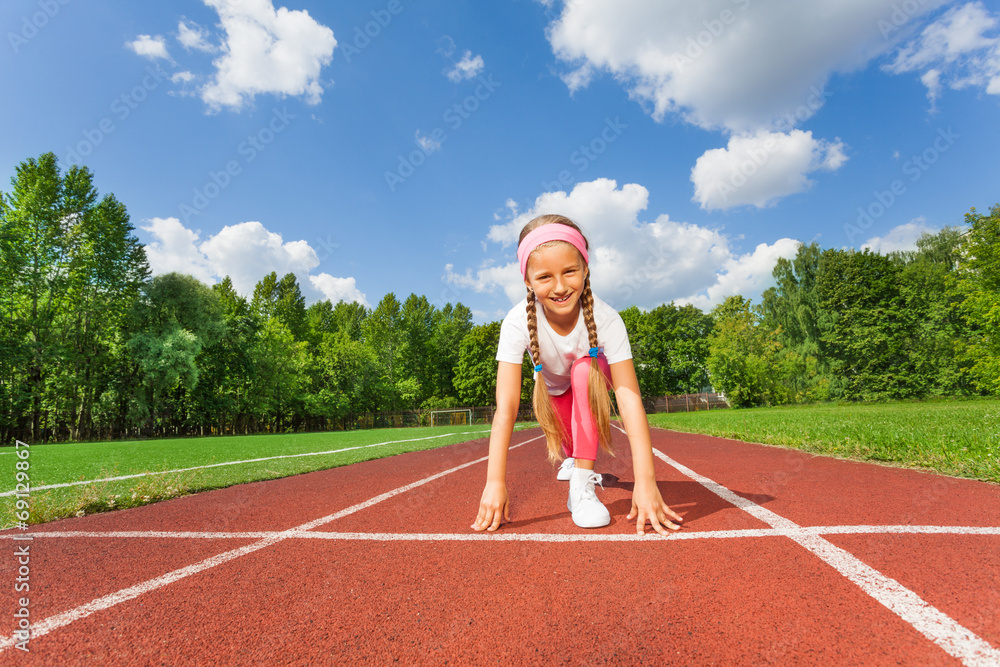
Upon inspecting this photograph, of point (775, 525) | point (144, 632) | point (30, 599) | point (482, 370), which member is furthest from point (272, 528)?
point (482, 370)

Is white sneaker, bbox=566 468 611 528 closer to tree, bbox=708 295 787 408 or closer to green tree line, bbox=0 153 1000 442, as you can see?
green tree line, bbox=0 153 1000 442

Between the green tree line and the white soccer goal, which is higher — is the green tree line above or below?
above

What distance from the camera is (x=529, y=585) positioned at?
2.03m

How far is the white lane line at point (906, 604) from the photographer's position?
4.43 feet

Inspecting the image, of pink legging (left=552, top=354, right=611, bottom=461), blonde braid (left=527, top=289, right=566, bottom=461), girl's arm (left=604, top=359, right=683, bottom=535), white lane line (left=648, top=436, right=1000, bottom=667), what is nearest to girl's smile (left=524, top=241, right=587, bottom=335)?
blonde braid (left=527, top=289, right=566, bottom=461)

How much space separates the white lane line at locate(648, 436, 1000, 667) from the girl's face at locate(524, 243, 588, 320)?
6.19 feet

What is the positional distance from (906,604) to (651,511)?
126 cm

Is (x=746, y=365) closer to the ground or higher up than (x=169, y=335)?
closer to the ground

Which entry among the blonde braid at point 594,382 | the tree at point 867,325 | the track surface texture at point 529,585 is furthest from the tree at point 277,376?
the tree at point 867,325

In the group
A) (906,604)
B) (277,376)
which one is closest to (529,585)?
(906,604)

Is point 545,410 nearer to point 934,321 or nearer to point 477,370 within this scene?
point 477,370

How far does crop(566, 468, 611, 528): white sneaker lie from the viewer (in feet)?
9.71

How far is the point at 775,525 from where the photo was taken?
9.04 ft

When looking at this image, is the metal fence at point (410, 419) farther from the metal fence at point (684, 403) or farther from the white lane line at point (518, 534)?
the white lane line at point (518, 534)
